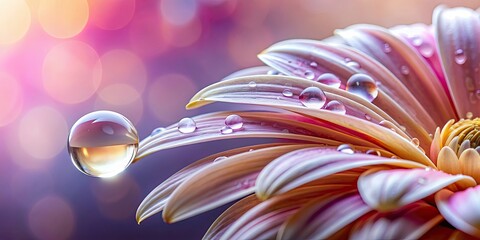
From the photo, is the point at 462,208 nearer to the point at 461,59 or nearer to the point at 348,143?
the point at 348,143

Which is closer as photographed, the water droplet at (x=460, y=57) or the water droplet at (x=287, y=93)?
the water droplet at (x=287, y=93)

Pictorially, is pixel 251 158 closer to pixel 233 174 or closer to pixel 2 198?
pixel 233 174

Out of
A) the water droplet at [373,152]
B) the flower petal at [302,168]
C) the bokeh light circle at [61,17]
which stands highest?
the bokeh light circle at [61,17]

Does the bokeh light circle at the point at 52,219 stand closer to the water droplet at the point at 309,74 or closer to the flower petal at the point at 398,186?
the water droplet at the point at 309,74

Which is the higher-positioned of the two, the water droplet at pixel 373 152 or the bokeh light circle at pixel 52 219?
the bokeh light circle at pixel 52 219

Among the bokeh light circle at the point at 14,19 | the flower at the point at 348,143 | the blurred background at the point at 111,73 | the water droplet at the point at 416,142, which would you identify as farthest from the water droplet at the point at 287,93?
the bokeh light circle at the point at 14,19
